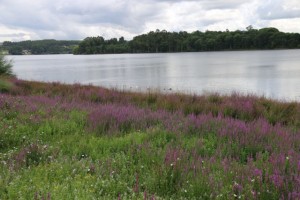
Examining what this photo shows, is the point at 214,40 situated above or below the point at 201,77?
above

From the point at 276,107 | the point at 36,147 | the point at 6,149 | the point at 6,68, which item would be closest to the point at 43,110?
the point at 6,149

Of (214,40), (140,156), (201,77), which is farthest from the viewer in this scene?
(214,40)

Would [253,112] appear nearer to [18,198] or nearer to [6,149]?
[6,149]

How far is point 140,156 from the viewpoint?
6559 millimetres

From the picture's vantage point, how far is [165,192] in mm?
5000

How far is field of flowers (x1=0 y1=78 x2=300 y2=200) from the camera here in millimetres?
4793

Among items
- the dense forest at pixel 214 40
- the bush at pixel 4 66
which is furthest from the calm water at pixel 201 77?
the dense forest at pixel 214 40

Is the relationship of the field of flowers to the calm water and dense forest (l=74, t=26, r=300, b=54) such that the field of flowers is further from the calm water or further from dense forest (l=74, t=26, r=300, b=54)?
dense forest (l=74, t=26, r=300, b=54)

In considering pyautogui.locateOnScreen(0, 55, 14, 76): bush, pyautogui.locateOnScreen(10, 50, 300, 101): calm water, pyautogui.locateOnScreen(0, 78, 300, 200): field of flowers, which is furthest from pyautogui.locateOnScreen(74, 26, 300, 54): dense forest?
pyautogui.locateOnScreen(0, 78, 300, 200): field of flowers

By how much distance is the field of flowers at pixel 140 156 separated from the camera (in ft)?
15.7

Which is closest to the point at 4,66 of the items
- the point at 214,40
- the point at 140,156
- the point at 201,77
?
the point at 140,156

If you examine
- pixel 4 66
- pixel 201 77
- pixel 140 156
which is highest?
pixel 4 66

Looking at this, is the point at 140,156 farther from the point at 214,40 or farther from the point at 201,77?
the point at 214,40

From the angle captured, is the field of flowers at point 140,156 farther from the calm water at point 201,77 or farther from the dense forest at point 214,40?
the dense forest at point 214,40
